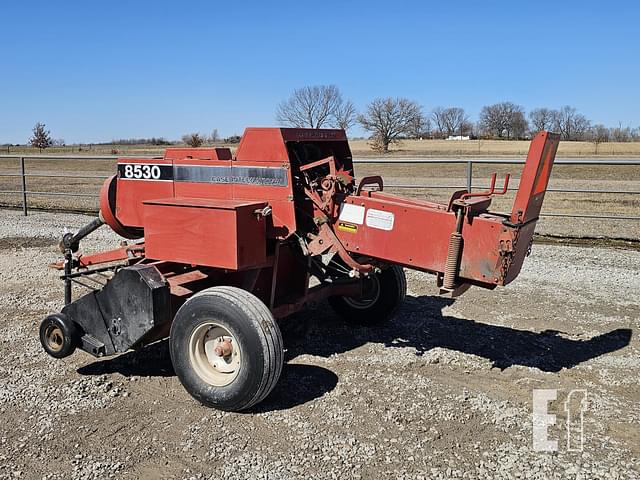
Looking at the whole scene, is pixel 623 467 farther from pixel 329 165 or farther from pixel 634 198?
pixel 634 198

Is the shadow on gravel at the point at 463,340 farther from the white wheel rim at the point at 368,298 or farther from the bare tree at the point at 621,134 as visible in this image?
the bare tree at the point at 621,134

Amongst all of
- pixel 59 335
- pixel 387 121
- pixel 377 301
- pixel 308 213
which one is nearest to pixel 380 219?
pixel 308 213

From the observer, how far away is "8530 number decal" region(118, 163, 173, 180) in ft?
16.5

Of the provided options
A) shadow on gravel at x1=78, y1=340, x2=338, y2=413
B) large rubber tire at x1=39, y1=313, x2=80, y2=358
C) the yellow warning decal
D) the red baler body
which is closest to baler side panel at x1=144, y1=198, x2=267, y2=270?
the red baler body

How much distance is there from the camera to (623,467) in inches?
139

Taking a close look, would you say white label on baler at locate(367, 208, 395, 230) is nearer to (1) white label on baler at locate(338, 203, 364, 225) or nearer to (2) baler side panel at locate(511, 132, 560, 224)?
(1) white label on baler at locate(338, 203, 364, 225)

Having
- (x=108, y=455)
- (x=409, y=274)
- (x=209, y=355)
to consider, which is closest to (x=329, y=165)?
(x=209, y=355)

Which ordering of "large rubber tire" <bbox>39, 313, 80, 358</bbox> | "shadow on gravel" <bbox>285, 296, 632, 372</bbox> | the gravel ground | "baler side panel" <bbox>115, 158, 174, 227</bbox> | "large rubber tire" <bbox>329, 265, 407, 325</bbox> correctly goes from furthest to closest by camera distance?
"large rubber tire" <bbox>329, 265, 407, 325</bbox>, "shadow on gravel" <bbox>285, 296, 632, 372</bbox>, "baler side panel" <bbox>115, 158, 174, 227</bbox>, "large rubber tire" <bbox>39, 313, 80, 358</bbox>, the gravel ground

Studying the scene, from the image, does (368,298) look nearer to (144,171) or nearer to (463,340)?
(463,340)

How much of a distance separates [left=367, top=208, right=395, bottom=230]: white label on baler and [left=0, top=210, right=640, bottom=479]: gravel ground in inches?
46.4

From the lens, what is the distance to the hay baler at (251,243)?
4074 mm

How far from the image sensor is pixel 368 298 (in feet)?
20.0

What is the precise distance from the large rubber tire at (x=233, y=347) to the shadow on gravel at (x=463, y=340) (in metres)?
1.13

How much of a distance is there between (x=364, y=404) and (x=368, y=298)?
Result: 5.98 ft
